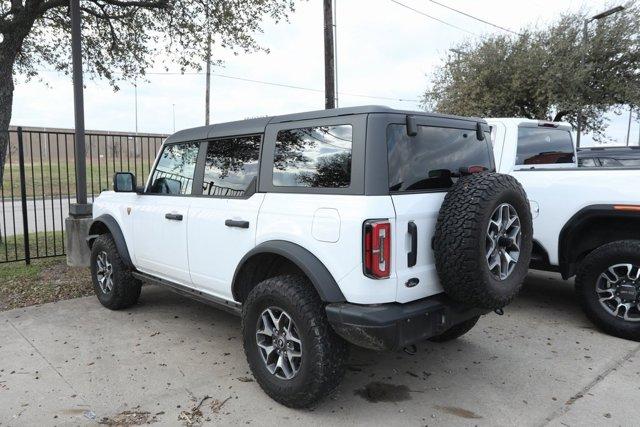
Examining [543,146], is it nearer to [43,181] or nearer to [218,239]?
[218,239]

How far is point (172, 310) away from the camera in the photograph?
515cm

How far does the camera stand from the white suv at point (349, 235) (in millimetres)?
2723

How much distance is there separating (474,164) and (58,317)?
4.37m

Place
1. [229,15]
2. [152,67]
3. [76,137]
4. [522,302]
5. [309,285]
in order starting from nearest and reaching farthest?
1. [309,285]
2. [522,302]
3. [76,137]
4. [229,15]
5. [152,67]

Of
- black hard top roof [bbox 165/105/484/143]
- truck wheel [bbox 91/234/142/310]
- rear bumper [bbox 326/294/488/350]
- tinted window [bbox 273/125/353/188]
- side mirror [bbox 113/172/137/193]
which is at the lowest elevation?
truck wheel [bbox 91/234/142/310]

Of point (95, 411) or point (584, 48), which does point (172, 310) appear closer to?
point (95, 411)

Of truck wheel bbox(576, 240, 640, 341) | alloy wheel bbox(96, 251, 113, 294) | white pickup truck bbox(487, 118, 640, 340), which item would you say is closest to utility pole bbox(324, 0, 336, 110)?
white pickup truck bbox(487, 118, 640, 340)

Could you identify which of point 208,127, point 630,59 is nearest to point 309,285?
point 208,127

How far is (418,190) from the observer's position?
2.95m

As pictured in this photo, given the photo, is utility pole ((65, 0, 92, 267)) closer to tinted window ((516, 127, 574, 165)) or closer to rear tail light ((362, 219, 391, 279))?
rear tail light ((362, 219, 391, 279))

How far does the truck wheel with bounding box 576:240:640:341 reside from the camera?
4215 mm

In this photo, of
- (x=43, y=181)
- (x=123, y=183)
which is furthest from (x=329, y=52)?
(x=123, y=183)

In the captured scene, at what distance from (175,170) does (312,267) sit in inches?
84.2

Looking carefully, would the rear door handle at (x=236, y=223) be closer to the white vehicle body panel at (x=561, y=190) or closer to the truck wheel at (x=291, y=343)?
the truck wheel at (x=291, y=343)
